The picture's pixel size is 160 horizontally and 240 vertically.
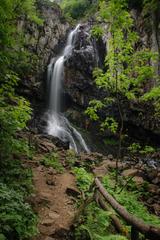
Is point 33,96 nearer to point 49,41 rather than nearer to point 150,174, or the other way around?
point 49,41

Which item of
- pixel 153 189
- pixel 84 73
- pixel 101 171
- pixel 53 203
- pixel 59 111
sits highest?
pixel 84 73

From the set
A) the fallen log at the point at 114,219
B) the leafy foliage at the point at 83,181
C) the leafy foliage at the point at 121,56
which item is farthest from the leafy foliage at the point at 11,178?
the leafy foliage at the point at 121,56

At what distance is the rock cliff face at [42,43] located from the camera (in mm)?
25891

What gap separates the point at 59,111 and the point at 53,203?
65.1ft

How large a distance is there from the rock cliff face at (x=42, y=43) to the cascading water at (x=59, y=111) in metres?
0.80

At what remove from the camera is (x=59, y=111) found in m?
26.6

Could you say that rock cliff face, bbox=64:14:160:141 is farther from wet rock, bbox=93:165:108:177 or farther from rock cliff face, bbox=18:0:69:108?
wet rock, bbox=93:165:108:177

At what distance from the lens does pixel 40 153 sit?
12.5 m

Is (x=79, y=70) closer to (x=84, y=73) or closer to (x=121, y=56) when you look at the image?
(x=84, y=73)

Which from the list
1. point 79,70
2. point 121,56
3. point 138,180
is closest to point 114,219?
point 121,56

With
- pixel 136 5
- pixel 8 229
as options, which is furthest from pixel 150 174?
pixel 136 5

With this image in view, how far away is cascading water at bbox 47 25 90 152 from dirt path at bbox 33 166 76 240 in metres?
10.9

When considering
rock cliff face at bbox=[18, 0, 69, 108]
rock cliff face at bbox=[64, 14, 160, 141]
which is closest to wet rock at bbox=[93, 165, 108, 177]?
rock cliff face at bbox=[64, 14, 160, 141]

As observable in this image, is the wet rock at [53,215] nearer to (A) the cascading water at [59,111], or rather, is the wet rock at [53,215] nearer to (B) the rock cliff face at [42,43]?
(A) the cascading water at [59,111]
